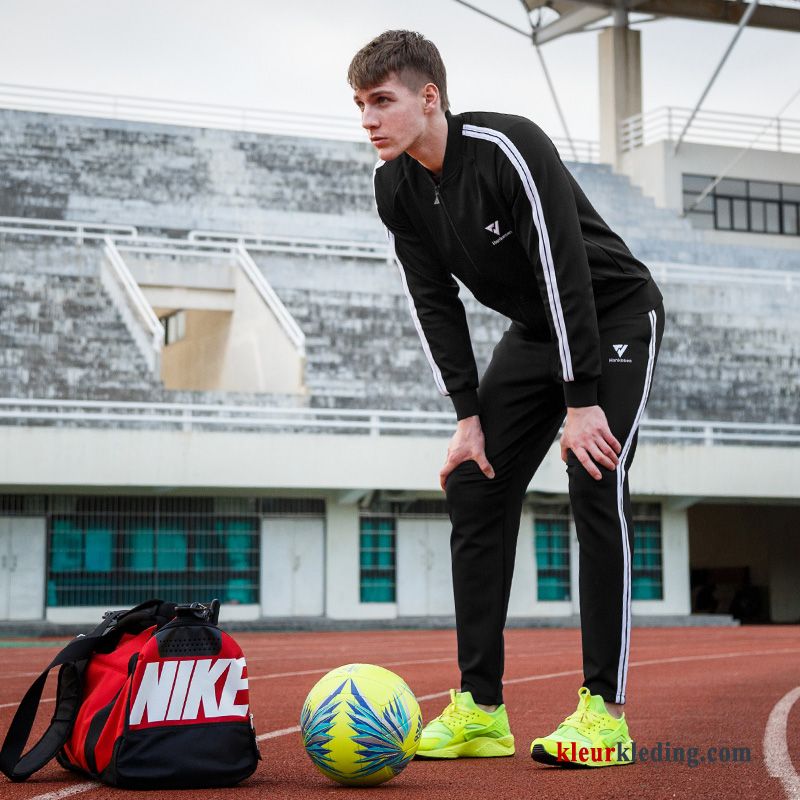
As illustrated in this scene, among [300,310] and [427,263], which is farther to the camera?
[300,310]

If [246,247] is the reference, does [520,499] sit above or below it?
below

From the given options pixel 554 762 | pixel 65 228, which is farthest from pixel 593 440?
pixel 65 228

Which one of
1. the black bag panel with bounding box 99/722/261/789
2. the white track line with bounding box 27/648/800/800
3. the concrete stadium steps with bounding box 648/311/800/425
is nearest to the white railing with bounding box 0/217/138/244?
the concrete stadium steps with bounding box 648/311/800/425

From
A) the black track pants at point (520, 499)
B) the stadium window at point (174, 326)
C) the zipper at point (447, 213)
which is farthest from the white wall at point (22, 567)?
the zipper at point (447, 213)

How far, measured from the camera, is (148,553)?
22.0 meters

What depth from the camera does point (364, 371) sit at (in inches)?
1022

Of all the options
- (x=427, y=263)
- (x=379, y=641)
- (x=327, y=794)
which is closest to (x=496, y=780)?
(x=327, y=794)

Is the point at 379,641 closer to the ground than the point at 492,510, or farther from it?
closer to the ground

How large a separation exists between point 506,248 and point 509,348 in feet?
1.33

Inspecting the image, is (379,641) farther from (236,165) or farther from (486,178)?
(236,165)

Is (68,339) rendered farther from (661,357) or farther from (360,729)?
(360,729)

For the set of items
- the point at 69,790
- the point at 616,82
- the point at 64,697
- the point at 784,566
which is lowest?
the point at 69,790

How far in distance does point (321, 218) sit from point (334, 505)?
11.9m

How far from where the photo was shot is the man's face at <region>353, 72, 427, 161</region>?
442cm
